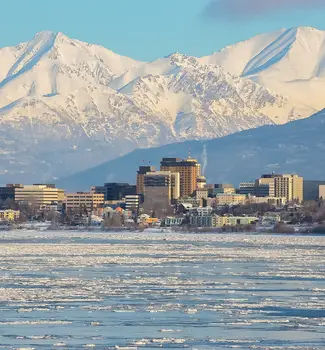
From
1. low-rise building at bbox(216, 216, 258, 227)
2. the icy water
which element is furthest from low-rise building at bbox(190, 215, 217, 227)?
the icy water

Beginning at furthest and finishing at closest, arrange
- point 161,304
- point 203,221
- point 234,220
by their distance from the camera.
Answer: point 203,221 → point 234,220 → point 161,304

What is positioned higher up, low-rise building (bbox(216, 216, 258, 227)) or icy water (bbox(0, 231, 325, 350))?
low-rise building (bbox(216, 216, 258, 227))

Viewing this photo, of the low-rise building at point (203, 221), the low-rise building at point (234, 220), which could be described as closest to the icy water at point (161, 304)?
the low-rise building at point (234, 220)

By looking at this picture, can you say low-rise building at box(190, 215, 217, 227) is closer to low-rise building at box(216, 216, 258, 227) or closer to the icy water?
low-rise building at box(216, 216, 258, 227)

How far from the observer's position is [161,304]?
47.8 metres

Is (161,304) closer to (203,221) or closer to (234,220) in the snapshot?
(234,220)

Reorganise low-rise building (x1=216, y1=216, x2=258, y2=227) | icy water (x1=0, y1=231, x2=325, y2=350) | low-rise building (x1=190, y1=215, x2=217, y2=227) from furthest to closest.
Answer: low-rise building (x1=190, y1=215, x2=217, y2=227), low-rise building (x1=216, y1=216, x2=258, y2=227), icy water (x1=0, y1=231, x2=325, y2=350)

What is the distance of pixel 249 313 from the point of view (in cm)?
4538

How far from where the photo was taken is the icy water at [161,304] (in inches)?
1574

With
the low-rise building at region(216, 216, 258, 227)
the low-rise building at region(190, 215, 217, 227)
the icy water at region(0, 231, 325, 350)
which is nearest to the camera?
the icy water at region(0, 231, 325, 350)

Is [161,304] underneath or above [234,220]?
underneath

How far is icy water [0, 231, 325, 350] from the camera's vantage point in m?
40.0

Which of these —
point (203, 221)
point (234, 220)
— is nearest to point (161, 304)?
point (234, 220)

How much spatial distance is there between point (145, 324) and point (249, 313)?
387cm
